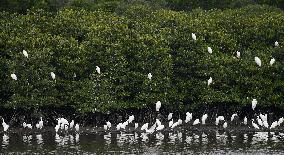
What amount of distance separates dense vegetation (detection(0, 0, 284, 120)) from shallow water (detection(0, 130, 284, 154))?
2358mm

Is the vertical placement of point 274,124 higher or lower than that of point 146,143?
higher

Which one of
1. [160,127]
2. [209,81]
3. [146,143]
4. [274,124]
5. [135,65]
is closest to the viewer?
[146,143]

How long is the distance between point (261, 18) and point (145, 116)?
12.0 meters

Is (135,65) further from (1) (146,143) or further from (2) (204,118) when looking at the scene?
(1) (146,143)

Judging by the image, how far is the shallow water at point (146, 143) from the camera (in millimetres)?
33281

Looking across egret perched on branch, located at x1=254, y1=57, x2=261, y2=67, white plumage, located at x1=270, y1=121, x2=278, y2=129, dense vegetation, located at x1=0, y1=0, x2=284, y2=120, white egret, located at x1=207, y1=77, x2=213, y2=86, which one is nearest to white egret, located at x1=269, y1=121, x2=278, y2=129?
white plumage, located at x1=270, y1=121, x2=278, y2=129

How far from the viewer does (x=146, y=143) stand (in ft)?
120

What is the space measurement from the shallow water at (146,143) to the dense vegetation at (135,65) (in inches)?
92.8

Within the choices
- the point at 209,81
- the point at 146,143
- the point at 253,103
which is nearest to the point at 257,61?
the point at 253,103

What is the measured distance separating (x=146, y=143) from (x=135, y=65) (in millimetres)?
9026

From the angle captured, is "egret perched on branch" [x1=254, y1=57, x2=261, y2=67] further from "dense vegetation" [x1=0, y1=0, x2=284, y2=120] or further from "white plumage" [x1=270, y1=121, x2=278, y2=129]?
"white plumage" [x1=270, y1=121, x2=278, y2=129]

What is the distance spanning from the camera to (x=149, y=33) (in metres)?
46.1

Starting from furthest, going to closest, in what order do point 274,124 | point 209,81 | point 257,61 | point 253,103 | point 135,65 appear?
point 135,65 → point 209,81 → point 257,61 → point 253,103 → point 274,124

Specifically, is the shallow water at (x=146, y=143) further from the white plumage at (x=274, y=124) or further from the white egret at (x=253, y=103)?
the white egret at (x=253, y=103)
